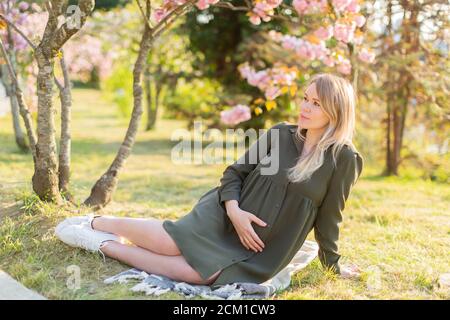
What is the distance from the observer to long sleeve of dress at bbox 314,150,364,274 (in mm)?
2600

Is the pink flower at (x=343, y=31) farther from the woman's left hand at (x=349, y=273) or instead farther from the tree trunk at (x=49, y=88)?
the woman's left hand at (x=349, y=273)

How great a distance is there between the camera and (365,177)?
6.68 meters

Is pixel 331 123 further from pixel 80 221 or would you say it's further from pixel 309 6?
pixel 309 6

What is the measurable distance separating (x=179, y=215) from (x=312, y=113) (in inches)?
69.7

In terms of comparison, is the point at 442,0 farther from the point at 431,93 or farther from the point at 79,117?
the point at 79,117

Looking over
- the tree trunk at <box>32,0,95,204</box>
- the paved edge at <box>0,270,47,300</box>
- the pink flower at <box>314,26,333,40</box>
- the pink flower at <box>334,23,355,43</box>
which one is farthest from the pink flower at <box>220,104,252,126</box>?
the paved edge at <box>0,270,47,300</box>

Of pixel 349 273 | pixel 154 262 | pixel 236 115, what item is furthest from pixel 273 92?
pixel 154 262

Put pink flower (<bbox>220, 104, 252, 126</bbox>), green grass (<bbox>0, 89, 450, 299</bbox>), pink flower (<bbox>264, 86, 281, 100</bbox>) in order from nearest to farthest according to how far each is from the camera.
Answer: green grass (<bbox>0, 89, 450, 299</bbox>) < pink flower (<bbox>264, 86, 281, 100</bbox>) < pink flower (<bbox>220, 104, 252, 126</bbox>)

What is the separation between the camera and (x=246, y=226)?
2545 millimetres

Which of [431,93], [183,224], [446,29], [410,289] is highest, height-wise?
[446,29]

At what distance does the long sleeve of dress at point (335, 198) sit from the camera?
102 inches

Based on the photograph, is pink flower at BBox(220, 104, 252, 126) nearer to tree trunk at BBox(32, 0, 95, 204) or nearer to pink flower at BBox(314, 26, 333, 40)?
pink flower at BBox(314, 26, 333, 40)

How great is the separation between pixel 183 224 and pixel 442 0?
12.3 feet

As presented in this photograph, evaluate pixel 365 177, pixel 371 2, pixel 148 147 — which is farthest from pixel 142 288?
pixel 148 147
